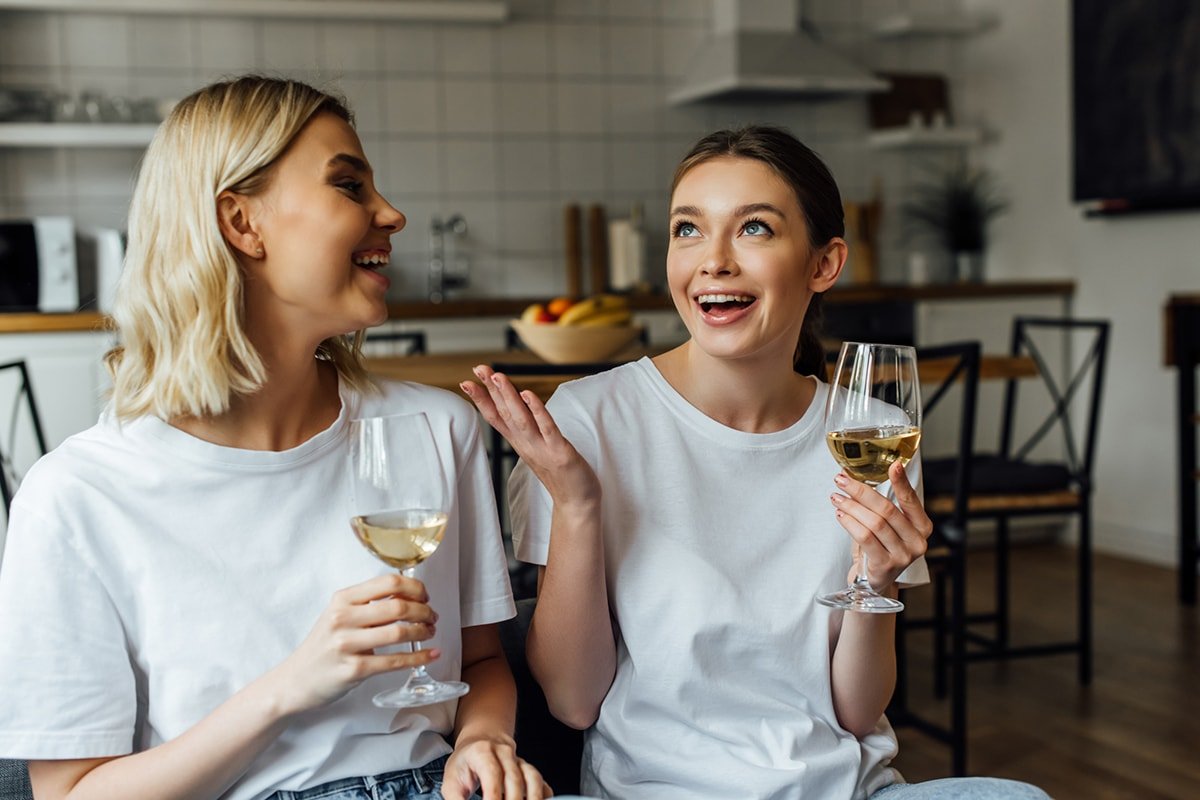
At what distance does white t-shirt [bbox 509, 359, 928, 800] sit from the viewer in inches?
51.3

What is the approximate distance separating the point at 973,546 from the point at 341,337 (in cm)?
397

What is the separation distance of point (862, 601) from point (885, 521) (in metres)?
0.09

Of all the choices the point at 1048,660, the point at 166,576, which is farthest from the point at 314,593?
the point at 1048,660

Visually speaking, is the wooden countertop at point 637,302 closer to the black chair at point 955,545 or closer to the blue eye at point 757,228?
the black chair at point 955,545

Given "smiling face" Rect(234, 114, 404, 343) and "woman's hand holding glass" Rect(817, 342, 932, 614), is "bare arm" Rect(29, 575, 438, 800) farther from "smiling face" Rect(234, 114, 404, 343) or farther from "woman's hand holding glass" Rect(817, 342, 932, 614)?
"woman's hand holding glass" Rect(817, 342, 932, 614)

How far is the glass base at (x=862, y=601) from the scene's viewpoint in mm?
1214

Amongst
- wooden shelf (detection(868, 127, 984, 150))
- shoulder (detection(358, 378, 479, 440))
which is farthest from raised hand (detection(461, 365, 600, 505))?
wooden shelf (detection(868, 127, 984, 150))

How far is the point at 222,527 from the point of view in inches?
47.1

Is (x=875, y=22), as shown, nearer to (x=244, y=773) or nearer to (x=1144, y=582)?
A: (x=1144, y=582)

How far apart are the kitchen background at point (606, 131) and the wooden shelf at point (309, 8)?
16 centimetres

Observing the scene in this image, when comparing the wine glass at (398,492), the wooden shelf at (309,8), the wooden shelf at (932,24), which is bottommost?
the wine glass at (398,492)

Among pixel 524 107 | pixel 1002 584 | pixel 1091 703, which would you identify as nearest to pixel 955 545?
pixel 1091 703

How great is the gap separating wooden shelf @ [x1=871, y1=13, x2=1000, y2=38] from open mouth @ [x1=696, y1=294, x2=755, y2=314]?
4229 mm

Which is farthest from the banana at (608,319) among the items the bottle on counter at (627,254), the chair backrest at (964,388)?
the bottle on counter at (627,254)
